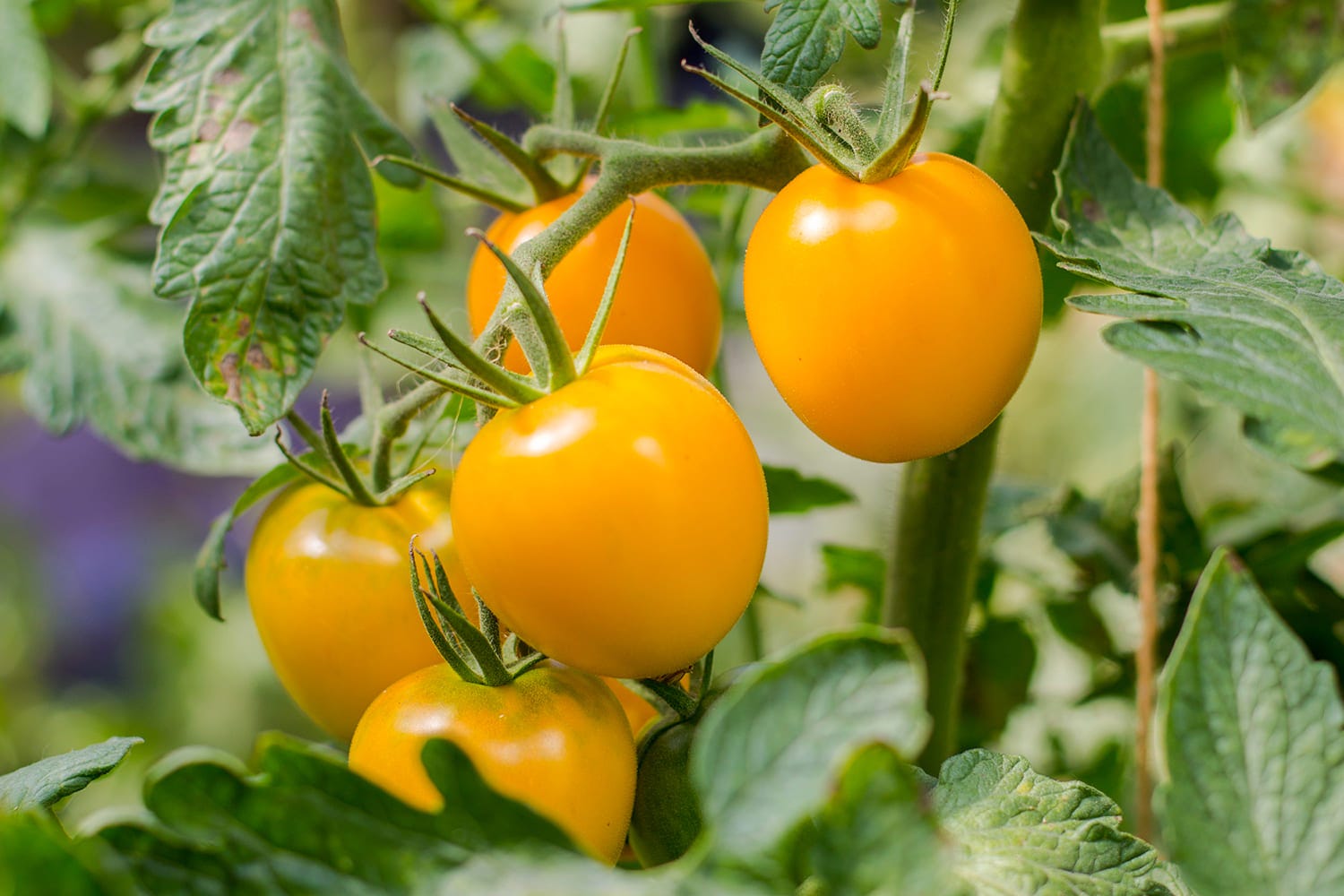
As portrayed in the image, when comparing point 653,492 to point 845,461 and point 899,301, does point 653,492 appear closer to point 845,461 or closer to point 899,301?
point 899,301

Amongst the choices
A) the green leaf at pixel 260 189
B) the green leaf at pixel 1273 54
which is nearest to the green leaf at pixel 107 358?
the green leaf at pixel 260 189

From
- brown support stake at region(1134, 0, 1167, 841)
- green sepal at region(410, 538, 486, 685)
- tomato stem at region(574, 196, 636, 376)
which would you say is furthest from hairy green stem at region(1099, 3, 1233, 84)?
green sepal at region(410, 538, 486, 685)

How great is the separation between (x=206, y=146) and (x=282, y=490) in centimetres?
16

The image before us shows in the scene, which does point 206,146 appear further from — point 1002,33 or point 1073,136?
point 1002,33

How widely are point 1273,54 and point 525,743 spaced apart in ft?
1.77

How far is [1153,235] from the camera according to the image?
517 mm

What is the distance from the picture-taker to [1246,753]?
0.34m

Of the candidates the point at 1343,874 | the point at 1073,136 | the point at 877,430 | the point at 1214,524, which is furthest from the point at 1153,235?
the point at 1214,524

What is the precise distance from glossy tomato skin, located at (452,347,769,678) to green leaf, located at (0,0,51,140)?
1.59ft

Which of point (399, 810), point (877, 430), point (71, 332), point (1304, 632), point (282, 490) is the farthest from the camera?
point (71, 332)

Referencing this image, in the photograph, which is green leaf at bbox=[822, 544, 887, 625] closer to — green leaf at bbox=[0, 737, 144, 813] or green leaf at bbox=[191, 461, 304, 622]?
green leaf at bbox=[191, 461, 304, 622]

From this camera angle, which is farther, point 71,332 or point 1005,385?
point 71,332

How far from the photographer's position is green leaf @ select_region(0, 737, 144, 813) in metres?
0.40

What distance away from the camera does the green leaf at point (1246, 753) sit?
0.33m
